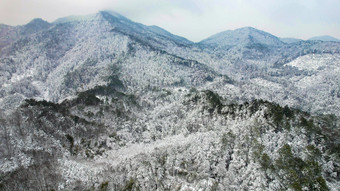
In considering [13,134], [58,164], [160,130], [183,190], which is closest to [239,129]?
[183,190]

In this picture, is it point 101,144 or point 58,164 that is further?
point 101,144

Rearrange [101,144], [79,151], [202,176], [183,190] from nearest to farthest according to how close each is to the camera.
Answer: [183,190] → [202,176] → [79,151] → [101,144]

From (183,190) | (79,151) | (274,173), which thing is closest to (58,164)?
(79,151)

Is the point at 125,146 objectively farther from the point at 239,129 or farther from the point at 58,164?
the point at 239,129

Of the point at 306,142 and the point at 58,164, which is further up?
the point at 306,142

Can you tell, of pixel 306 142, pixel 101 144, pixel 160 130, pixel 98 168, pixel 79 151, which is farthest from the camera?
pixel 160 130

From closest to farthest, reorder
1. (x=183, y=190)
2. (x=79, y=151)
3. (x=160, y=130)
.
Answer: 1. (x=183, y=190)
2. (x=79, y=151)
3. (x=160, y=130)

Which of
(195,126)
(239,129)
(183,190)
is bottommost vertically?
(183,190)

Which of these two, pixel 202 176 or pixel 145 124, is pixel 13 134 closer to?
pixel 145 124

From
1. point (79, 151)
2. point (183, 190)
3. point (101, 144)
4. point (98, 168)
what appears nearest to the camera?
point (183, 190)
